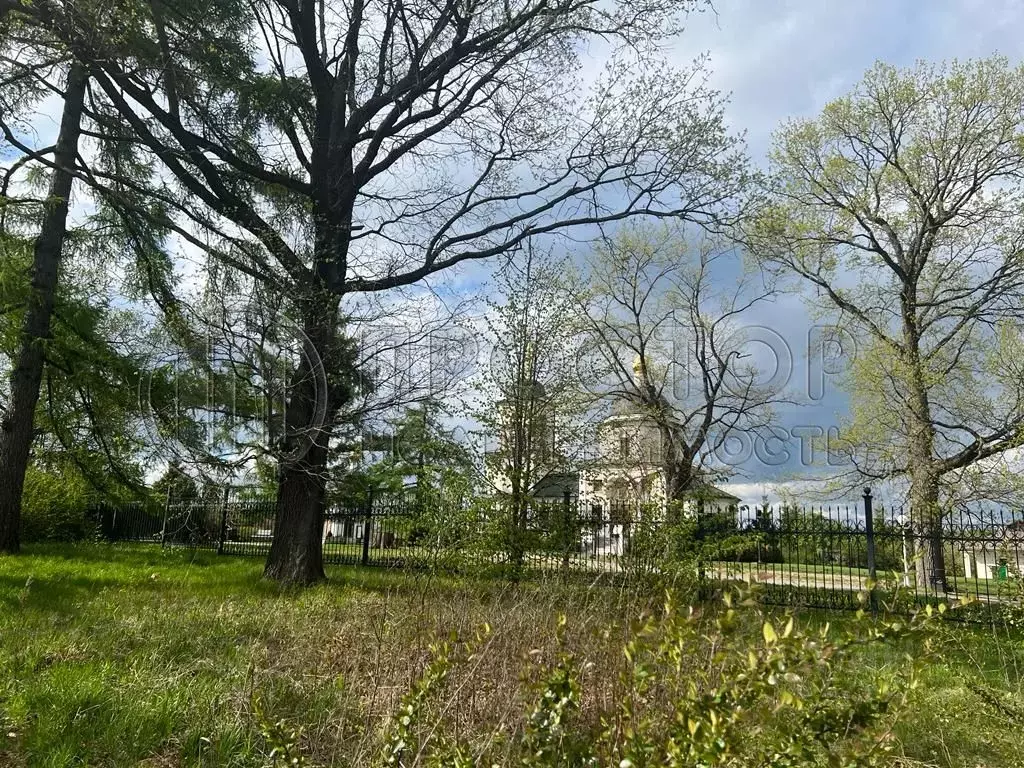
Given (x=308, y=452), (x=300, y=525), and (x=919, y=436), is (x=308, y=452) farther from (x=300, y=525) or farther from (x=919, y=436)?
(x=919, y=436)

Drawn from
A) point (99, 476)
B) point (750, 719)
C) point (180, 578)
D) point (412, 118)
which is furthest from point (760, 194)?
point (99, 476)

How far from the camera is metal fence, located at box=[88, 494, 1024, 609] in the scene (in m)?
7.21

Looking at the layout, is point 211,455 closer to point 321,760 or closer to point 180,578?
point 180,578

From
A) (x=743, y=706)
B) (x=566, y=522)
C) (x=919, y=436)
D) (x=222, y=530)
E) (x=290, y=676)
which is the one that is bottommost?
(x=290, y=676)

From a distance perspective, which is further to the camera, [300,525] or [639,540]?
[300,525]

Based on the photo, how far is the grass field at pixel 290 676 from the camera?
306 centimetres

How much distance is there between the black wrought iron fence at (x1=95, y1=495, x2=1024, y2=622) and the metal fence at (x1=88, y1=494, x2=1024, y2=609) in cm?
2

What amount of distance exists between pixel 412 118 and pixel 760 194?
19.2ft

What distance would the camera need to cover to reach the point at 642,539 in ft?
27.2

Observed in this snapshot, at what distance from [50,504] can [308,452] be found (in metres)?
10.9

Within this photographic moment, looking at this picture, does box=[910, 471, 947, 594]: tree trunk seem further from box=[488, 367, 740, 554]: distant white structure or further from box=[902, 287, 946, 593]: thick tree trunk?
box=[488, 367, 740, 554]: distant white structure

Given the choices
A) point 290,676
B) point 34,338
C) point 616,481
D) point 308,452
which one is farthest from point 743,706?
point 34,338

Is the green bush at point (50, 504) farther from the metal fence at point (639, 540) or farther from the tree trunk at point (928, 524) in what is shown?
the tree trunk at point (928, 524)

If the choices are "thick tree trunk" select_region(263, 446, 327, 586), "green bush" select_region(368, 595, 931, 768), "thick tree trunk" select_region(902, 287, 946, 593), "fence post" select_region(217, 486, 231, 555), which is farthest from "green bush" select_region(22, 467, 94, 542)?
"thick tree trunk" select_region(902, 287, 946, 593)
